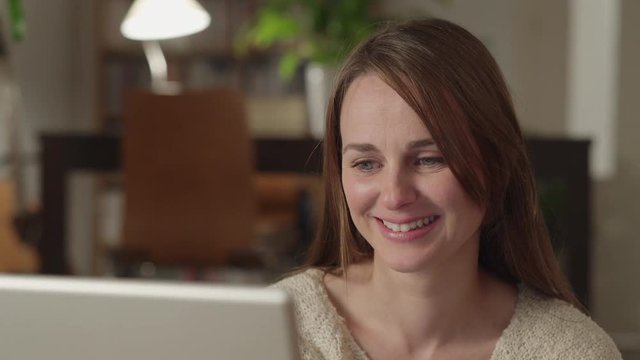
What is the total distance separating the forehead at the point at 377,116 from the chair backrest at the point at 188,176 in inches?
73.6

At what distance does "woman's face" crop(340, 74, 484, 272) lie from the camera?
3.45 feet

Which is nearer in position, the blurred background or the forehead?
the forehead

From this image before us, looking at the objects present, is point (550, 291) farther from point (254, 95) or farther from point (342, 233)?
point (254, 95)

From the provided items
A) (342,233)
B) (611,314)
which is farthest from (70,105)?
(342,233)

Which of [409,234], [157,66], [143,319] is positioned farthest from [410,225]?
[157,66]

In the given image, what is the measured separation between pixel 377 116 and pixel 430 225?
14 cm

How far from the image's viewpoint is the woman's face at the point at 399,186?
1.05 m

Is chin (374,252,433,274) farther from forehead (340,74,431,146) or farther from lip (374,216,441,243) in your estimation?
forehead (340,74,431,146)

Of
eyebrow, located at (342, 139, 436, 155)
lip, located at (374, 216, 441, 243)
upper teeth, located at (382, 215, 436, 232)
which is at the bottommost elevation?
lip, located at (374, 216, 441, 243)

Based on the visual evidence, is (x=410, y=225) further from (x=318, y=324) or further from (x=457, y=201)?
(x=318, y=324)

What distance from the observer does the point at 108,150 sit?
10.5 feet

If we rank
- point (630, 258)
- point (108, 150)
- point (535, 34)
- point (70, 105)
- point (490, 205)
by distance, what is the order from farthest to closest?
point (70, 105)
point (535, 34)
point (630, 258)
point (108, 150)
point (490, 205)

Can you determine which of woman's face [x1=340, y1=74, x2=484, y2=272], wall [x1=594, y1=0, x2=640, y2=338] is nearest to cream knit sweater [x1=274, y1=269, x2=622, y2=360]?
woman's face [x1=340, y1=74, x2=484, y2=272]

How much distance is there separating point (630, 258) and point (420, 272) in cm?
253
